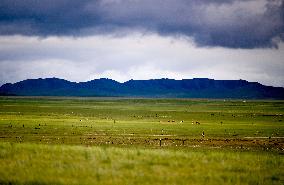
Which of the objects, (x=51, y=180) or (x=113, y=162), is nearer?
(x=51, y=180)

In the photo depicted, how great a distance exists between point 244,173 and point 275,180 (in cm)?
115

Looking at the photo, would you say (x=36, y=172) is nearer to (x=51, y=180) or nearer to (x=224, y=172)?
(x=51, y=180)

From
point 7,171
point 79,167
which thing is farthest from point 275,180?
point 7,171

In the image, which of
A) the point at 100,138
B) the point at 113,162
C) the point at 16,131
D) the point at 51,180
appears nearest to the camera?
the point at 51,180

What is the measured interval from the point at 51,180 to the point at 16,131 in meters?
42.5

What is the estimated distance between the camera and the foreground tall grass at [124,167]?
12930 millimetres

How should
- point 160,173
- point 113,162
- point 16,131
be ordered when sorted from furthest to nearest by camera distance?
point 16,131, point 113,162, point 160,173

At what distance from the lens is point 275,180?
14031 mm

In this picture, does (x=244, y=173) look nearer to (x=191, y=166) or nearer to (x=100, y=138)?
(x=191, y=166)

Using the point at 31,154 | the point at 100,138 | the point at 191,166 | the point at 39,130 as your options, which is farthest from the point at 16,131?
the point at 191,166

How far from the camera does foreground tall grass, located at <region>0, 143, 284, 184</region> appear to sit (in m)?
12.9

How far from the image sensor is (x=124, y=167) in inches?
571

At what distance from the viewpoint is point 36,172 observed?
13172mm

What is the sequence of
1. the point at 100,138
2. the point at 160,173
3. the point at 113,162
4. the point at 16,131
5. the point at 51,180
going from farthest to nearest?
the point at 16,131 → the point at 100,138 → the point at 113,162 → the point at 160,173 → the point at 51,180
